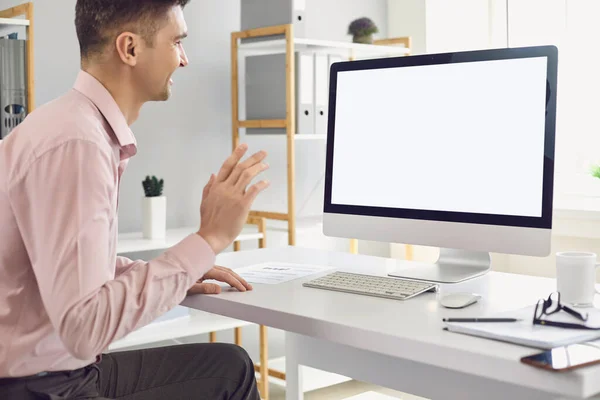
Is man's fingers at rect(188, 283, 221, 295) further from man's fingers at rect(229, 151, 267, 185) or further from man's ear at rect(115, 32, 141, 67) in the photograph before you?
man's ear at rect(115, 32, 141, 67)

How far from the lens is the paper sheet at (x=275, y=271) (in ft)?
5.54

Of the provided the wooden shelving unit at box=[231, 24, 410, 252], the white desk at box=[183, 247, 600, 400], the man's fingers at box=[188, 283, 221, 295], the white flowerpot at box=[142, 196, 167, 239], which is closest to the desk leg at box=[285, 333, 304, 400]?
the white desk at box=[183, 247, 600, 400]

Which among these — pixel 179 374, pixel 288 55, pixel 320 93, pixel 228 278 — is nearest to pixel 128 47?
pixel 228 278

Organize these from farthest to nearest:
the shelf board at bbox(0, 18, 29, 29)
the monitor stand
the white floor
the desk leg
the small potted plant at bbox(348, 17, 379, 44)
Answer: the small potted plant at bbox(348, 17, 379, 44) < the white floor < the shelf board at bbox(0, 18, 29, 29) < the desk leg < the monitor stand

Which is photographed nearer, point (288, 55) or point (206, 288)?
point (206, 288)

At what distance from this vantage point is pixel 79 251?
3.75 ft

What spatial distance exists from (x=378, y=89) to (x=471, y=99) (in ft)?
0.75

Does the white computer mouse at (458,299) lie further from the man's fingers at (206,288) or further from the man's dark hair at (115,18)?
the man's dark hair at (115,18)

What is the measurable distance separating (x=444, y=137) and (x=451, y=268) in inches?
11.5

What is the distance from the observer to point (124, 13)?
53.1 inches

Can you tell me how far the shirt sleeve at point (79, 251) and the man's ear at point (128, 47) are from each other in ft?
0.67

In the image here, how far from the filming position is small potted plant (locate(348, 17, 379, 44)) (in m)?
3.34

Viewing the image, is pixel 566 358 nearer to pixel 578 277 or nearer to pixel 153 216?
pixel 578 277

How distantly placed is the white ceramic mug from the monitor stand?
269 millimetres
